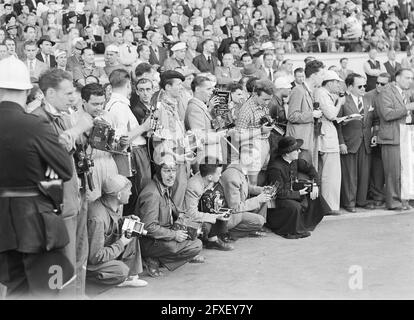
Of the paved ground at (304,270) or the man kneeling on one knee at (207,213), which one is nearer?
the paved ground at (304,270)

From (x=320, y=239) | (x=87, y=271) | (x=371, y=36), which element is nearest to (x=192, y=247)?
(x=87, y=271)

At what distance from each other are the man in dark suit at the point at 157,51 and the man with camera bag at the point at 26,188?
7700mm

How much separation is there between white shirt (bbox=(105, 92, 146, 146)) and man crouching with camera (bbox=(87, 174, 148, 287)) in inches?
31.8

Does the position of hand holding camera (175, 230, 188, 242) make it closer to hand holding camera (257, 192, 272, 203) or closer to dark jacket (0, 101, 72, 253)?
hand holding camera (257, 192, 272, 203)

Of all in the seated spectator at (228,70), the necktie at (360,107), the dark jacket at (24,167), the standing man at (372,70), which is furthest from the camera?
the standing man at (372,70)

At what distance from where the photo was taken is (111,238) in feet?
19.6

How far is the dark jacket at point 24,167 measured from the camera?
4.19m

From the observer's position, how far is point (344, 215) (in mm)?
9039

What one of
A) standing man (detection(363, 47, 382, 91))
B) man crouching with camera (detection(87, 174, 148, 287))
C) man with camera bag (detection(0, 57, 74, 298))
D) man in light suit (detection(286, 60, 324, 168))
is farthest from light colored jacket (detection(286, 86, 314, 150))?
standing man (detection(363, 47, 382, 91))

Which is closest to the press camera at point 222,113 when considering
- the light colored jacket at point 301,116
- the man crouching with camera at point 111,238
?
the light colored jacket at point 301,116

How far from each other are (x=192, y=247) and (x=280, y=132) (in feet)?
9.01

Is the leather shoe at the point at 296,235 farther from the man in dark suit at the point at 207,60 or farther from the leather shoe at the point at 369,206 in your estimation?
the man in dark suit at the point at 207,60

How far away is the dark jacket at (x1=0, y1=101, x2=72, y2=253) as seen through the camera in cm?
419
